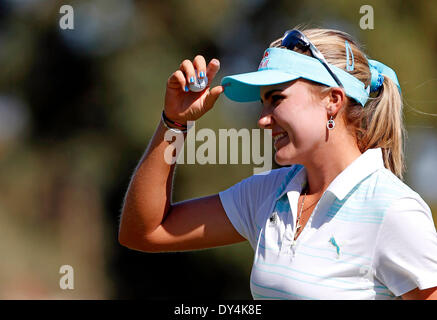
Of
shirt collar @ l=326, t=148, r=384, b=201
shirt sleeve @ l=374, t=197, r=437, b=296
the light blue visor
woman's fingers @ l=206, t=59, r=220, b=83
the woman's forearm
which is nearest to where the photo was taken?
shirt sleeve @ l=374, t=197, r=437, b=296

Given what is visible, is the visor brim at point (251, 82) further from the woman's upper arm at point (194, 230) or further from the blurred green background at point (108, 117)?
the blurred green background at point (108, 117)

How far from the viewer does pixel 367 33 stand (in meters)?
6.15

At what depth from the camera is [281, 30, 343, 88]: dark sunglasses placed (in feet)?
6.79

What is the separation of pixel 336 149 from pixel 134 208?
2.46 feet

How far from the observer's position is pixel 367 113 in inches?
84.2

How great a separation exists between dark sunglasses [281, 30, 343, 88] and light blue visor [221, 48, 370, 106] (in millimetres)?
12

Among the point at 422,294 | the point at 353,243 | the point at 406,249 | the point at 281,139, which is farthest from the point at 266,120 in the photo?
the point at 422,294

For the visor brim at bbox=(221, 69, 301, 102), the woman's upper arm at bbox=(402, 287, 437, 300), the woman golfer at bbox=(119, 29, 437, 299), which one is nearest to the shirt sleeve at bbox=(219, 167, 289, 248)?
the woman golfer at bbox=(119, 29, 437, 299)

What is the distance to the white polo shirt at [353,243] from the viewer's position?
1724 mm

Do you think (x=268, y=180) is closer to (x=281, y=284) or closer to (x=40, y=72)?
(x=281, y=284)

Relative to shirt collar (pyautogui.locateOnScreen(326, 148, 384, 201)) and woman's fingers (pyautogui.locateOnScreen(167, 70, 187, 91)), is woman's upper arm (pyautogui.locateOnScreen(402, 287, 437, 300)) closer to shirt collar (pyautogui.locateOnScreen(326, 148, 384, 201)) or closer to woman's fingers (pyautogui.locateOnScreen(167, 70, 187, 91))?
shirt collar (pyautogui.locateOnScreen(326, 148, 384, 201))

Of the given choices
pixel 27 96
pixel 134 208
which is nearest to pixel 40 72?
pixel 27 96

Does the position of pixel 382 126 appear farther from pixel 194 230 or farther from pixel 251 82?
pixel 194 230

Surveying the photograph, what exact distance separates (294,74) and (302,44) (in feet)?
0.47
